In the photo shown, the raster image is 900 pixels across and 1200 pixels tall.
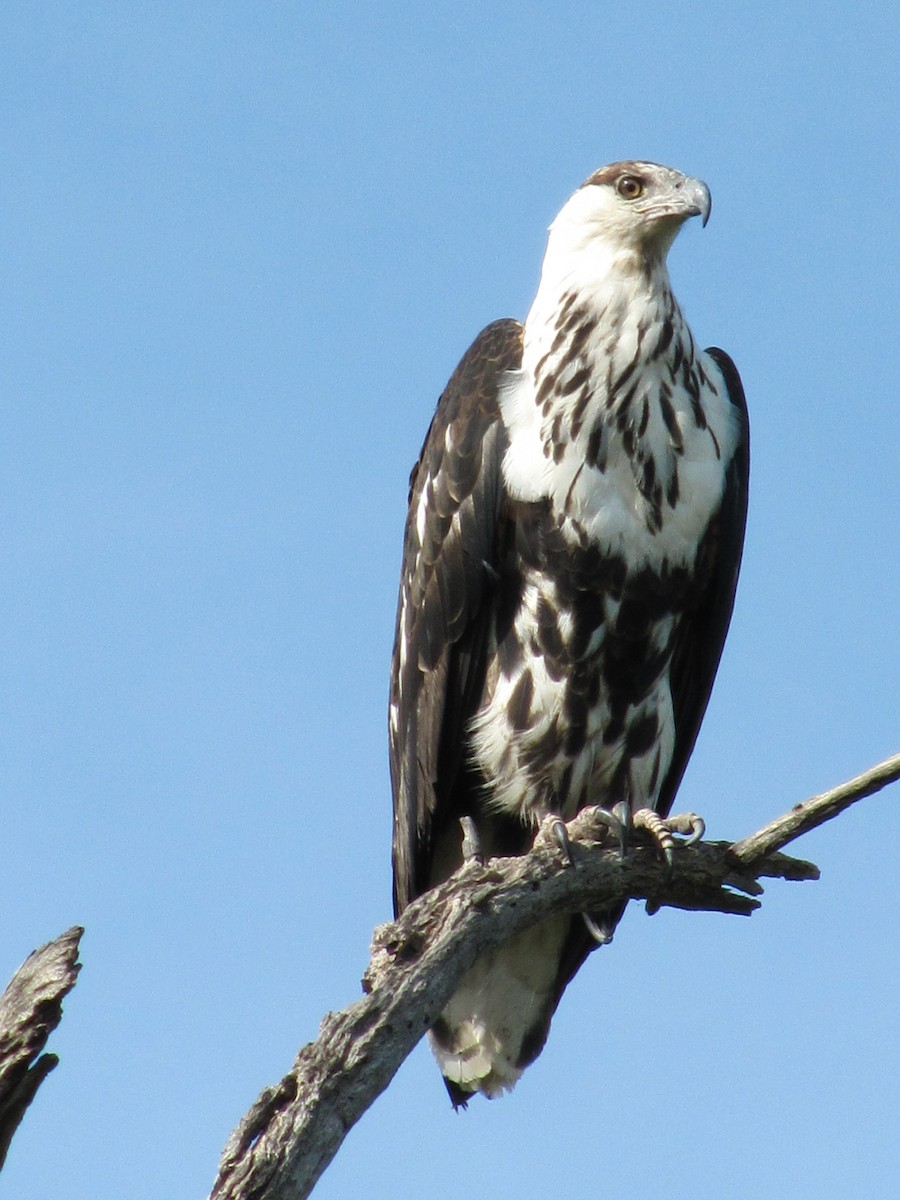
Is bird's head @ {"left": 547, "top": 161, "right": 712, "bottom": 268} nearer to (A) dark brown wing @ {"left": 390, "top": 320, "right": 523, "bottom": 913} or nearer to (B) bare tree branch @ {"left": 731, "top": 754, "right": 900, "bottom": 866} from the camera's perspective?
(A) dark brown wing @ {"left": 390, "top": 320, "right": 523, "bottom": 913}

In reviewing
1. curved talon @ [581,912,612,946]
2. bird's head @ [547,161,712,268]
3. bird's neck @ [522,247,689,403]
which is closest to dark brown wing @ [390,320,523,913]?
bird's neck @ [522,247,689,403]

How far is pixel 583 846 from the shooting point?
5.83 meters

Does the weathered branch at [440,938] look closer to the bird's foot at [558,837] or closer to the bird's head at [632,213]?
the bird's foot at [558,837]

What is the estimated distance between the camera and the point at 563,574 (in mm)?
6172

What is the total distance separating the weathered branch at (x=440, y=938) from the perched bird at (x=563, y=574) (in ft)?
0.94

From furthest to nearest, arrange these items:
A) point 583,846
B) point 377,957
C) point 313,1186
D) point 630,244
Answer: point 630,244 → point 583,846 → point 377,957 → point 313,1186

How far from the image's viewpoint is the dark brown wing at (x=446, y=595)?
6.31m

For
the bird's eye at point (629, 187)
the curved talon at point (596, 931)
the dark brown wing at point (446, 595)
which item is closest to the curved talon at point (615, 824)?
the dark brown wing at point (446, 595)

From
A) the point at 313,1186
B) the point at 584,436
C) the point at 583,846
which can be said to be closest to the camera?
the point at 313,1186

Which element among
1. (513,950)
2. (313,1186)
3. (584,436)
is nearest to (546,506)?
(584,436)

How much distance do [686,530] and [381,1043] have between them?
2.25 metres

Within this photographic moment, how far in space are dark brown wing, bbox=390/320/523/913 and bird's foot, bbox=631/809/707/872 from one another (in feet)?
2.67

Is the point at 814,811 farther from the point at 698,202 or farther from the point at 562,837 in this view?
the point at 698,202

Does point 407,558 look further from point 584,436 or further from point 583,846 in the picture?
point 583,846
